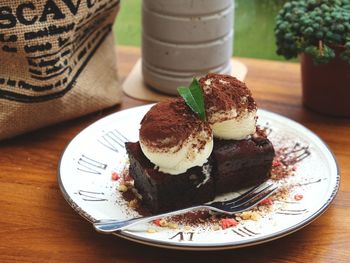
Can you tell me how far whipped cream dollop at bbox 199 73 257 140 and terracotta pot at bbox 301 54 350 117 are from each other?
0.74 feet

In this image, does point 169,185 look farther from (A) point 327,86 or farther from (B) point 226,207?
(A) point 327,86

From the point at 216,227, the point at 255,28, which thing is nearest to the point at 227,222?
the point at 216,227

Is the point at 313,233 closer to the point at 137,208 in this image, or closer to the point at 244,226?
the point at 244,226

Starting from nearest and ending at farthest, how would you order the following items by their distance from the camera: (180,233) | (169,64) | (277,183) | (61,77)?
1. (180,233)
2. (277,183)
3. (61,77)
4. (169,64)

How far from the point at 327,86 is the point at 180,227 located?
15.3 inches

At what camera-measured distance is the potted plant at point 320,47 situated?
2.89ft

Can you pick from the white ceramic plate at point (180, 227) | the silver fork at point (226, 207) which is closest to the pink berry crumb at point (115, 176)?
the white ceramic plate at point (180, 227)

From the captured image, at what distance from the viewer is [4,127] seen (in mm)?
866

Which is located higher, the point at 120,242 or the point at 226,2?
the point at 226,2

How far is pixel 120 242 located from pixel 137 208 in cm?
5

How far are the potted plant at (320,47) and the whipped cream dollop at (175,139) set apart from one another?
0.27 metres

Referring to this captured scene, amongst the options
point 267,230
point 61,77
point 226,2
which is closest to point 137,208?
point 267,230

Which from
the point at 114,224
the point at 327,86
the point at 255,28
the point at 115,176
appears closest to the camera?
the point at 114,224

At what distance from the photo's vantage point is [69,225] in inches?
28.2
